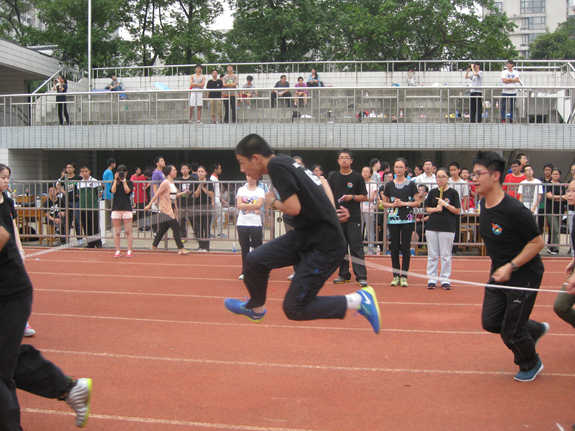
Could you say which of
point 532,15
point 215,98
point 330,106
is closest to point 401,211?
point 330,106

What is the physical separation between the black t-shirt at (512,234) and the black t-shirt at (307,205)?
1.43 m

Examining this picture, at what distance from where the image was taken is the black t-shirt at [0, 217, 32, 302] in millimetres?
3375

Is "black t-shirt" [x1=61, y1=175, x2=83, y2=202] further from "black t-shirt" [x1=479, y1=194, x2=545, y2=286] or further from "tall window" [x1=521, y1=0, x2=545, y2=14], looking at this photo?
"tall window" [x1=521, y1=0, x2=545, y2=14]

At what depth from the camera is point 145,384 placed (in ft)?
15.4

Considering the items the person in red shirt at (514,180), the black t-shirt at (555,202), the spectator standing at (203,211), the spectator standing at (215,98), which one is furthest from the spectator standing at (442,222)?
the spectator standing at (215,98)

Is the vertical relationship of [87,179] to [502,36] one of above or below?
below

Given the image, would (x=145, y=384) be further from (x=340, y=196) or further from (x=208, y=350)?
(x=340, y=196)

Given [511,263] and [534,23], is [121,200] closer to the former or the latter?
[511,263]

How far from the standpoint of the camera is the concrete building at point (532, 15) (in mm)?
86688

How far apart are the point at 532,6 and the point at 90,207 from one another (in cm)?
9594

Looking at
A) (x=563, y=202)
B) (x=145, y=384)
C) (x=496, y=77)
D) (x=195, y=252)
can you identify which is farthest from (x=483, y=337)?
(x=496, y=77)

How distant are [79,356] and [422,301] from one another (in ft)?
16.5

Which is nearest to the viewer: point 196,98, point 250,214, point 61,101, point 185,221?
point 250,214

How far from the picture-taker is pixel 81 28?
28.6 meters
